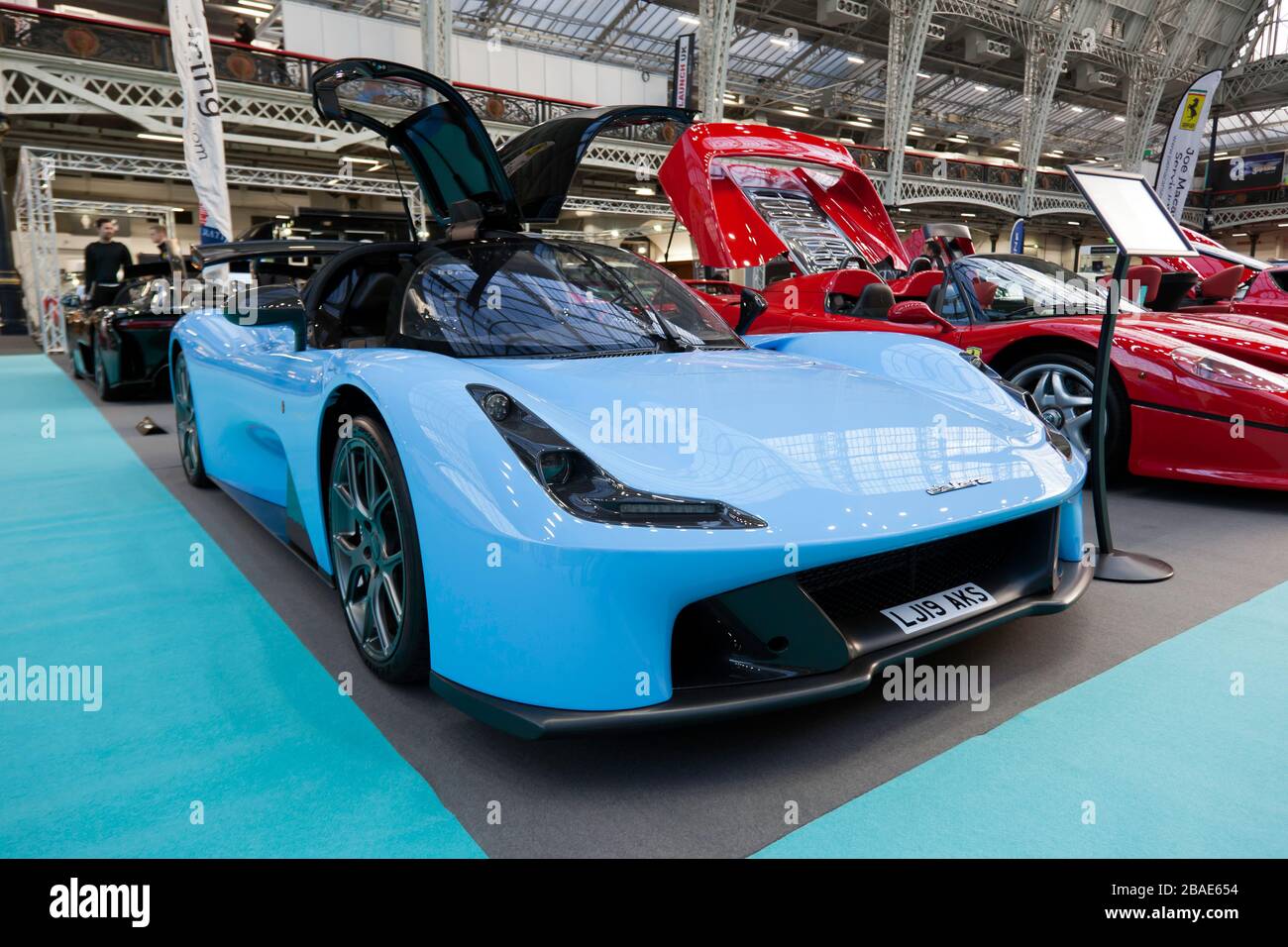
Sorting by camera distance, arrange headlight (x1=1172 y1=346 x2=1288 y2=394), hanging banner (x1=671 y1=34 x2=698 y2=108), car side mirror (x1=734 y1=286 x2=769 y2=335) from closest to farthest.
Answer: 1. car side mirror (x1=734 y1=286 x2=769 y2=335)
2. headlight (x1=1172 y1=346 x2=1288 y2=394)
3. hanging banner (x1=671 y1=34 x2=698 y2=108)

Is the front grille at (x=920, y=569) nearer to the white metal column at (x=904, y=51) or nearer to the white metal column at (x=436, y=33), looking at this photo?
the white metal column at (x=436, y=33)

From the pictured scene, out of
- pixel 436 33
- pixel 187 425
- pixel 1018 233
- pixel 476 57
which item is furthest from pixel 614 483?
pixel 476 57

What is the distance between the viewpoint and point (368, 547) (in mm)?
2047

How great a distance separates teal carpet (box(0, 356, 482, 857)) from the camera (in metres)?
1.48

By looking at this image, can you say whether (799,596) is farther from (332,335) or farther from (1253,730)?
(332,335)

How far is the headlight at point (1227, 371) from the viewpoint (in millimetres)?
3514

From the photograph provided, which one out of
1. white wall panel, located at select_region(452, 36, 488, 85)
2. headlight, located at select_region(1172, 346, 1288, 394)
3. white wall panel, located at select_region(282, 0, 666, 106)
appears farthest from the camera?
white wall panel, located at select_region(452, 36, 488, 85)

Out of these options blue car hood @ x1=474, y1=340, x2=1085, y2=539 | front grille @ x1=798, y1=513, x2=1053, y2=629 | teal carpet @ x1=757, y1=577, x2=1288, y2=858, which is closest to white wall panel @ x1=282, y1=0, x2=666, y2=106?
blue car hood @ x1=474, y1=340, x2=1085, y2=539

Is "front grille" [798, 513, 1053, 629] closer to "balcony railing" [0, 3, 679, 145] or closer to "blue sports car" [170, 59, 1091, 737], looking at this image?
"blue sports car" [170, 59, 1091, 737]

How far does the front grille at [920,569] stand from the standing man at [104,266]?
980cm

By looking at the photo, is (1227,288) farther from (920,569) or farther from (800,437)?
(800,437)

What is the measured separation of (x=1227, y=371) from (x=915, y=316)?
4.62ft

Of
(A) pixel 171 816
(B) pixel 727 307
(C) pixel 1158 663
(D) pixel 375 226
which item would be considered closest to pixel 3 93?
(D) pixel 375 226

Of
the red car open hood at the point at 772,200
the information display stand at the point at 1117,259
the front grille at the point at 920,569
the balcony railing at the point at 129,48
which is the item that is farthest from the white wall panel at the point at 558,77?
the front grille at the point at 920,569
